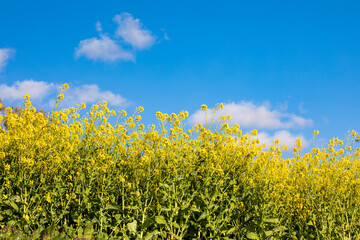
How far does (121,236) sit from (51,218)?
1.41 m

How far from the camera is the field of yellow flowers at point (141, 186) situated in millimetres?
5652

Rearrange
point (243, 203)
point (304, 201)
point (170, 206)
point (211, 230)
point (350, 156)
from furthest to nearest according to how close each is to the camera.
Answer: point (350, 156) → point (304, 201) → point (243, 203) → point (211, 230) → point (170, 206)

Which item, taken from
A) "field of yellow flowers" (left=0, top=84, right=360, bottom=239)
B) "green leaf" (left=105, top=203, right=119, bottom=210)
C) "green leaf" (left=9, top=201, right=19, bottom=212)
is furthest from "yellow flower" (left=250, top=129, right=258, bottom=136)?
"green leaf" (left=9, top=201, right=19, bottom=212)

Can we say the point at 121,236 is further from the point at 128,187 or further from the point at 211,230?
the point at 211,230

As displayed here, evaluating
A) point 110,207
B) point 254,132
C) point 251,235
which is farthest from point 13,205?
point 254,132

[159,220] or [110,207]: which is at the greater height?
→ [110,207]

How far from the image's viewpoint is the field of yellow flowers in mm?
5652

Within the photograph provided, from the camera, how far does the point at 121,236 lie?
576cm

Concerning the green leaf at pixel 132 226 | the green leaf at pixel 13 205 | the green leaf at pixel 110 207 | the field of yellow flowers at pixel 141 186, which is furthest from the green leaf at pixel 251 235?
the green leaf at pixel 13 205

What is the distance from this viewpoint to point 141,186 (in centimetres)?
593

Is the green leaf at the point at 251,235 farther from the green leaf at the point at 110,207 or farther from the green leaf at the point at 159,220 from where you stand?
the green leaf at the point at 110,207

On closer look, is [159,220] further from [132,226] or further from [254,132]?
[254,132]

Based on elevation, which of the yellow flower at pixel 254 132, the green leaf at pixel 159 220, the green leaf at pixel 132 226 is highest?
the yellow flower at pixel 254 132

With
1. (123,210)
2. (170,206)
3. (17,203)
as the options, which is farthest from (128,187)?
(17,203)
